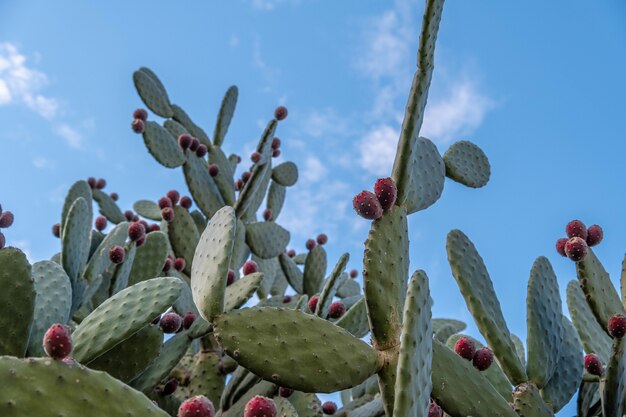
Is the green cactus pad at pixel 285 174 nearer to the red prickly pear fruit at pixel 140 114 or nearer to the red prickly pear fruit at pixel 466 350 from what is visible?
the red prickly pear fruit at pixel 140 114

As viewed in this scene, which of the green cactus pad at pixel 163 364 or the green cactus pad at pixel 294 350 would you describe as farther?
the green cactus pad at pixel 163 364

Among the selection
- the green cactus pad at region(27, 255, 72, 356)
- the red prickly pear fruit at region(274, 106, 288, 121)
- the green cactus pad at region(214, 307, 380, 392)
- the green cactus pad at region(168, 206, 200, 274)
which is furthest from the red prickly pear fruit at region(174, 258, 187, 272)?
the green cactus pad at region(214, 307, 380, 392)

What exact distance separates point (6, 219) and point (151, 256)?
23.7 inches

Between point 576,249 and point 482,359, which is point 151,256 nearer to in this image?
point 482,359

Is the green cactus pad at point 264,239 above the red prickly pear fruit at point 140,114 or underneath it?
underneath

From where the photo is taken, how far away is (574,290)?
86.0 inches

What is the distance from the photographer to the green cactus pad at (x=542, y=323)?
5.67 ft

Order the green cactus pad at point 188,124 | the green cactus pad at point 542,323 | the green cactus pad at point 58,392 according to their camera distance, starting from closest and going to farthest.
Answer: the green cactus pad at point 58,392
the green cactus pad at point 542,323
the green cactus pad at point 188,124

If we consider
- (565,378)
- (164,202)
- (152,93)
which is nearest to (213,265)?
(565,378)

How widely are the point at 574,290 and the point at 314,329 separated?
116cm

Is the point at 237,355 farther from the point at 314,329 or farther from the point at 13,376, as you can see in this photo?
the point at 13,376

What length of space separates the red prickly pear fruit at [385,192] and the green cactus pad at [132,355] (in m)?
0.87

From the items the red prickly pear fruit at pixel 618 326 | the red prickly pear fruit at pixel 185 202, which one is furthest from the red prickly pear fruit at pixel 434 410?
the red prickly pear fruit at pixel 185 202

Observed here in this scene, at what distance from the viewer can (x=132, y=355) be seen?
195 cm
